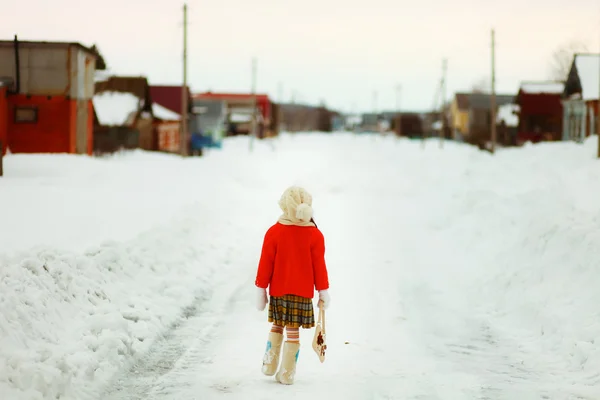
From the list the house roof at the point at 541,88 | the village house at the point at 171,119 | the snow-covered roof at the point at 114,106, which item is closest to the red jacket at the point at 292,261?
the snow-covered roof at the point at 114,106

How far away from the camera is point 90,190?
61.1 feet

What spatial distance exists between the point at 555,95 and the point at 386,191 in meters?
41.4

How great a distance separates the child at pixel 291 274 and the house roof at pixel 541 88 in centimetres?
6093

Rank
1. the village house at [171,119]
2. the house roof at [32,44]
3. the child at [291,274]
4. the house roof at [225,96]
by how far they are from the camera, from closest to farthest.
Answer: the child at [291,274], the house roof at [32,44], the village house at [171,119], the house roof at [225,96]

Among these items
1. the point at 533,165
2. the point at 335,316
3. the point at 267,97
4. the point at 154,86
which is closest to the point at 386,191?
the point at 533,165

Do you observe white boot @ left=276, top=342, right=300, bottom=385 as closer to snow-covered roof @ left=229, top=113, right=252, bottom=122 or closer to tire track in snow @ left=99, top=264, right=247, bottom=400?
tire track in snow @ left=99, top=264, right=247, bottom=400

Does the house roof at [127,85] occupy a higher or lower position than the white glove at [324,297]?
higher

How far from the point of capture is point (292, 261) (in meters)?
6.62

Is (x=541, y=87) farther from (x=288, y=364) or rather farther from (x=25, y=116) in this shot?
(x=288, y=364)

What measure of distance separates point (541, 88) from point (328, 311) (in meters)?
59.7

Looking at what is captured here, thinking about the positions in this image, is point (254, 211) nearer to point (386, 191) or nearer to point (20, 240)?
point (386, 191)

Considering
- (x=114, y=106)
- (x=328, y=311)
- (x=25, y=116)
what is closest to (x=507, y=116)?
(x=114, y=106)

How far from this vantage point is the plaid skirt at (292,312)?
21.8ft

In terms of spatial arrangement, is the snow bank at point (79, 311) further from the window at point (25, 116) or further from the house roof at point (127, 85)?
the house roof at point (127, 85)
